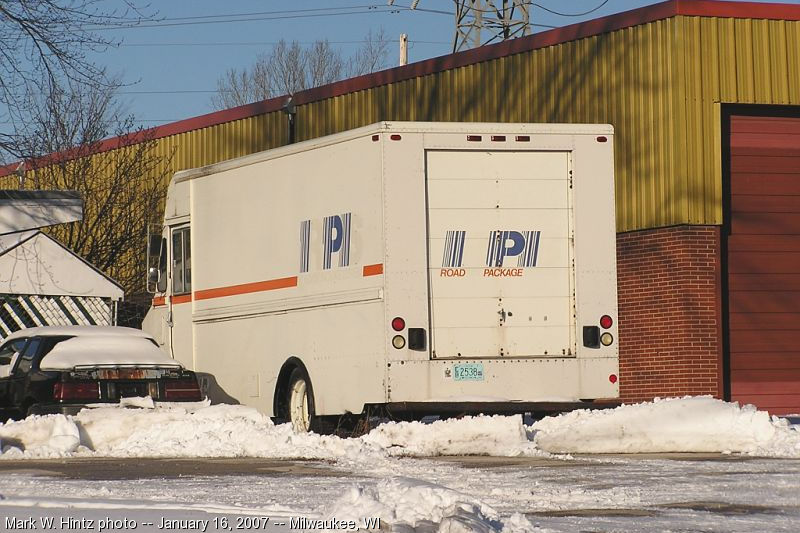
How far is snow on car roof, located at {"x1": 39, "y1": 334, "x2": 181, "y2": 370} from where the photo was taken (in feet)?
55.5

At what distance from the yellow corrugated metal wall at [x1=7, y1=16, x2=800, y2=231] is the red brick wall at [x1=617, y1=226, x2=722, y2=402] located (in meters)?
0.35

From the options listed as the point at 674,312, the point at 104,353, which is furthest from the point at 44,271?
the point at 674,312

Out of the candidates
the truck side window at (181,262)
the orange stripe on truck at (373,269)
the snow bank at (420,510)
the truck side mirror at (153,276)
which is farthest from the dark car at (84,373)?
the snow bank at (420,510)

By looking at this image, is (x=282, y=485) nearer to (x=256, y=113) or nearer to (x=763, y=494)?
(x=763, y=494)

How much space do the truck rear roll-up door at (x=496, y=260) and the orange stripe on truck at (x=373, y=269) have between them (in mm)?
567

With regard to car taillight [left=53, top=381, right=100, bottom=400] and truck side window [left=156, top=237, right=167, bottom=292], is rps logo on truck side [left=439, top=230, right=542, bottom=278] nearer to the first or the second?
car taillight [left=53, top=381, right=100, bottom=400]

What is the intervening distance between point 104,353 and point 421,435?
4.06m

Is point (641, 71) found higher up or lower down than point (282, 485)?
higher up

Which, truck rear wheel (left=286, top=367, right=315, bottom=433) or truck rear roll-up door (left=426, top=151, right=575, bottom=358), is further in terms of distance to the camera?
truck rear wheel (left=286, top=367, right=315, bottom=433)

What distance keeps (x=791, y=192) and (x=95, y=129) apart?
2145 centimetres

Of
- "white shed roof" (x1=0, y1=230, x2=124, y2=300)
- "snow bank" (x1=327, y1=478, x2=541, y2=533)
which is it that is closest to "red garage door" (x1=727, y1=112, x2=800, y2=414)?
"white shed roof" (x1=0, y1=230, x2=124, y2=300)

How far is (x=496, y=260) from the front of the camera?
648 inches

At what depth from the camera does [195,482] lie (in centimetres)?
1200

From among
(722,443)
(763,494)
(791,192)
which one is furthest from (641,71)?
(763,494)
